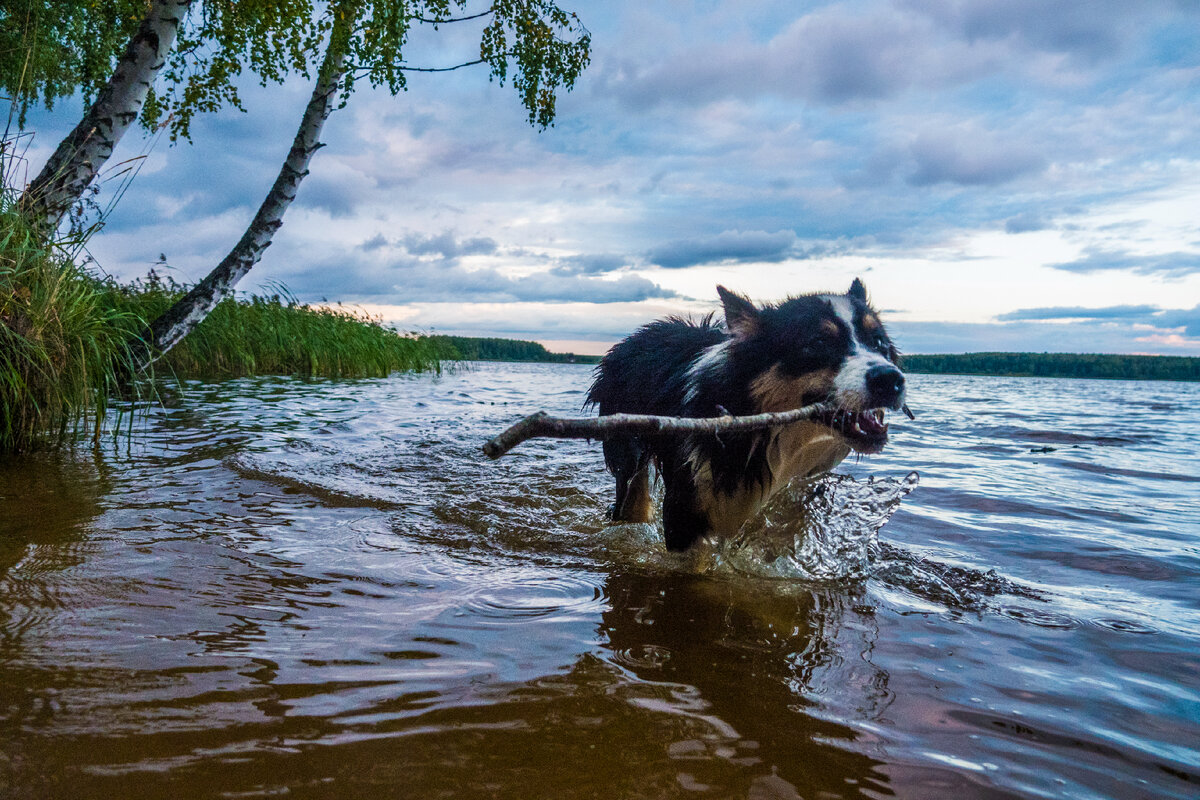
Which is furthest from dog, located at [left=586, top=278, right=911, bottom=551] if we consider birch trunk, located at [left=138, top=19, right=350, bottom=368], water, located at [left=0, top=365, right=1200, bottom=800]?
birch trunk, located at [left=138, top=19, right=350, bottom=368]

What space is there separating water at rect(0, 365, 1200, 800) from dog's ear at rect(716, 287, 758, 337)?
1.11 meters

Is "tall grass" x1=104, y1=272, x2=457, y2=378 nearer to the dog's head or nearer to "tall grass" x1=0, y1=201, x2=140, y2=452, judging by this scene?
"tall grass" x1=0, y1=201, x2=140, y2=452

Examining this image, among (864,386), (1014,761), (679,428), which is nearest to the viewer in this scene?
(1014,761)

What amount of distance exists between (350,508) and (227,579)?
1.60 m

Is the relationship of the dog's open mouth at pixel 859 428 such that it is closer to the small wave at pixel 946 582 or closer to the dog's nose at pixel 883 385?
the dog's nose at pixel 883 385

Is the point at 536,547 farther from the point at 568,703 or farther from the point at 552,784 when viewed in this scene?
the point at 552,784

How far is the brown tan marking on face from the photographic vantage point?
143 inches

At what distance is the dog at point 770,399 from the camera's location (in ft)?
11.7

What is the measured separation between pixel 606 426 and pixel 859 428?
1.80m

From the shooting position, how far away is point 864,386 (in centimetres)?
342

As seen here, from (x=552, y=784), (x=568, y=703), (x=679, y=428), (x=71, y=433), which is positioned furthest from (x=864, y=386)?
(x=71, y=433)

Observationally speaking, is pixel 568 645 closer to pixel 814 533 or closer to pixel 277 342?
pixel 814 533

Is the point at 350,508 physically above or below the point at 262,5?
below

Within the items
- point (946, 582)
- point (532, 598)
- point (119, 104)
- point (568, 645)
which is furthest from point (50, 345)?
point (946, 582)
